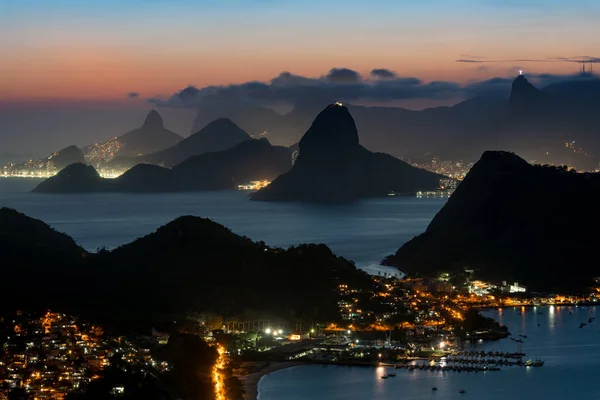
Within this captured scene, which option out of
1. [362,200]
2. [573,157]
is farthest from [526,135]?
[362,200]

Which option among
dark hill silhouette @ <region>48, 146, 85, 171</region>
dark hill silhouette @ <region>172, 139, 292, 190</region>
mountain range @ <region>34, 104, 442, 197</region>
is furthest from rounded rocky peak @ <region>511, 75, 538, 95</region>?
dark hill silhouette @ <region>48, 146, 85, 171</region>

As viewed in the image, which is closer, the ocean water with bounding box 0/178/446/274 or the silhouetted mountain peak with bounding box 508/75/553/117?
the ocean water with bounding box 0/178/446/274

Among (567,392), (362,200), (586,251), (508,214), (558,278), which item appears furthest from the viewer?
(362,200)

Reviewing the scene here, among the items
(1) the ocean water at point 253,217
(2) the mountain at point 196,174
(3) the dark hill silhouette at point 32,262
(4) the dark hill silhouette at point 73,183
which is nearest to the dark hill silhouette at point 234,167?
(2) the mountain at point 196,174

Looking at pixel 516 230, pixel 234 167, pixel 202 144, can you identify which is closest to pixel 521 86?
pixel 234 167

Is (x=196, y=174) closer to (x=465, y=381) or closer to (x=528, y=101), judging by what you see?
(x=528, y=101)

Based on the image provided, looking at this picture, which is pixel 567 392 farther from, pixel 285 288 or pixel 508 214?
pixel 508 214

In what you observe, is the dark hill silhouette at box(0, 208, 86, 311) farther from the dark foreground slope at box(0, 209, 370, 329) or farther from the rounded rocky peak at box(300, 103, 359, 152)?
the rounded rocky peak at box(300, 103, 359, 152)
